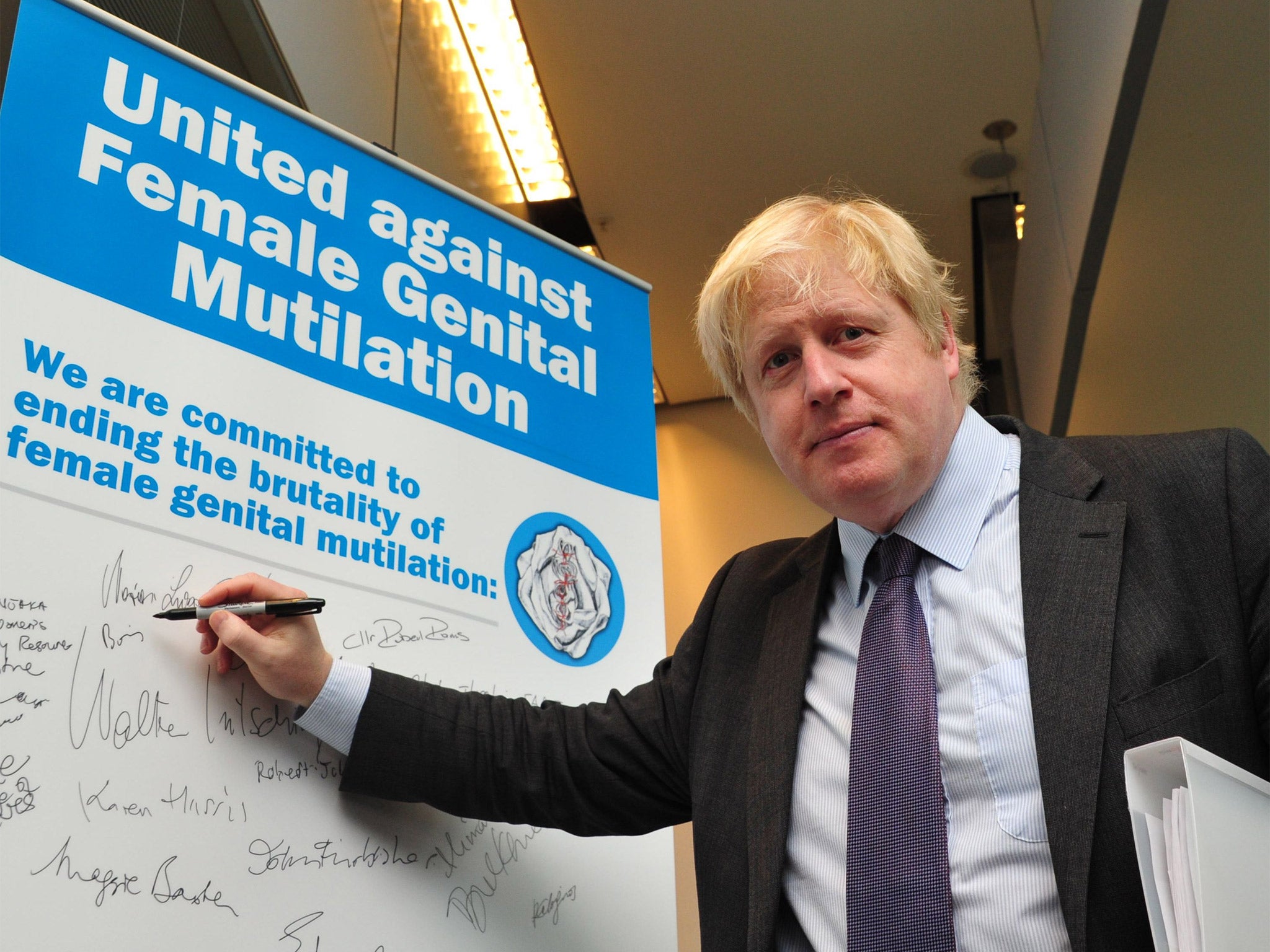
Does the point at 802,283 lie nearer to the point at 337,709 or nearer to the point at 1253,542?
the point at 1253,542

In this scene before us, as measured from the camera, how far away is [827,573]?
1558 mm

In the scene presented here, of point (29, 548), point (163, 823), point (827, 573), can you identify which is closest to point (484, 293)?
point (827, 573)

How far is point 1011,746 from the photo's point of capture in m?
1.21

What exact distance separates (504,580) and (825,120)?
3381 mm

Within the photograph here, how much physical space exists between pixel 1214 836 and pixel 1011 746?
0.95 ft

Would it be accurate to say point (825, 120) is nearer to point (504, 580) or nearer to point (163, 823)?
point (504, 580)

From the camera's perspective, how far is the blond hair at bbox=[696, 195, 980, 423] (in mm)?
1527

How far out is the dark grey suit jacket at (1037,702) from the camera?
1145 millimetres

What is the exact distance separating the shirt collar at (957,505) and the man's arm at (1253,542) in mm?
287

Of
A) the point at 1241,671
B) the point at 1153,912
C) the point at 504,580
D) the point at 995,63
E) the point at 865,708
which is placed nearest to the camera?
the point at 1153,912
